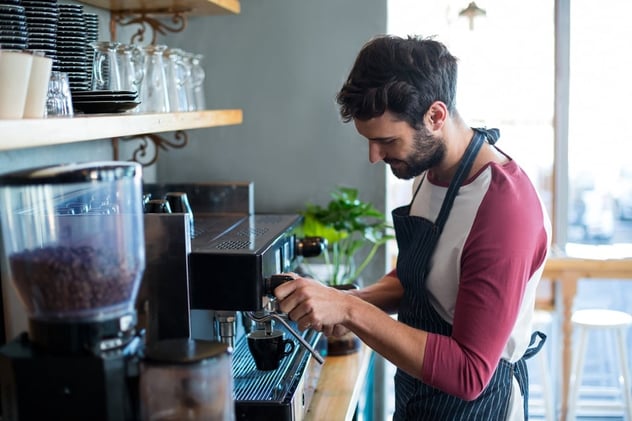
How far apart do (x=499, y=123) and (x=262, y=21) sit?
1202 millimetres

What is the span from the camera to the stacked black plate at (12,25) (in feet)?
3.99

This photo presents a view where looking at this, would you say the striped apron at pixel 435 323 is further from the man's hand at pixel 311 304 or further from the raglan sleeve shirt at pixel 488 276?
the man's hand at pixel 311 304

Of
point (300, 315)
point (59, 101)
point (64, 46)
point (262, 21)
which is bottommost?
point (300, 315)

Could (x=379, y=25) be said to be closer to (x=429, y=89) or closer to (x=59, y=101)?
(x=429, y=89)

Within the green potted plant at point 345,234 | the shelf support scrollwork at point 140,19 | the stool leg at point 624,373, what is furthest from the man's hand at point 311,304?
the stool leg at point 624,373

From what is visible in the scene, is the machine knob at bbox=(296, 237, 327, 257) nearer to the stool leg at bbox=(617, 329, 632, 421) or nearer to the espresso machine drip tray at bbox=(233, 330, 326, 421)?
the espresso machine drip tray at bbox=(233, 330, 326, 421)

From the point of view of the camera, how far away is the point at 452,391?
1.50 meters

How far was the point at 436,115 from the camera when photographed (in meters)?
1.55

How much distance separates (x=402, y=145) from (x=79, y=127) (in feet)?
1.98

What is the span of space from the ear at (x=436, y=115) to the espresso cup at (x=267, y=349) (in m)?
0.55

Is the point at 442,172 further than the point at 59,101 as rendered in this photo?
Yes

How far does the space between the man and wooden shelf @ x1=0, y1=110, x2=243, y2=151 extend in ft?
1.32

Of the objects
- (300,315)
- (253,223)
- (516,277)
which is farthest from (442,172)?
(253,223)

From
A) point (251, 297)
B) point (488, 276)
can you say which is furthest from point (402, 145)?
point (251, 297)
